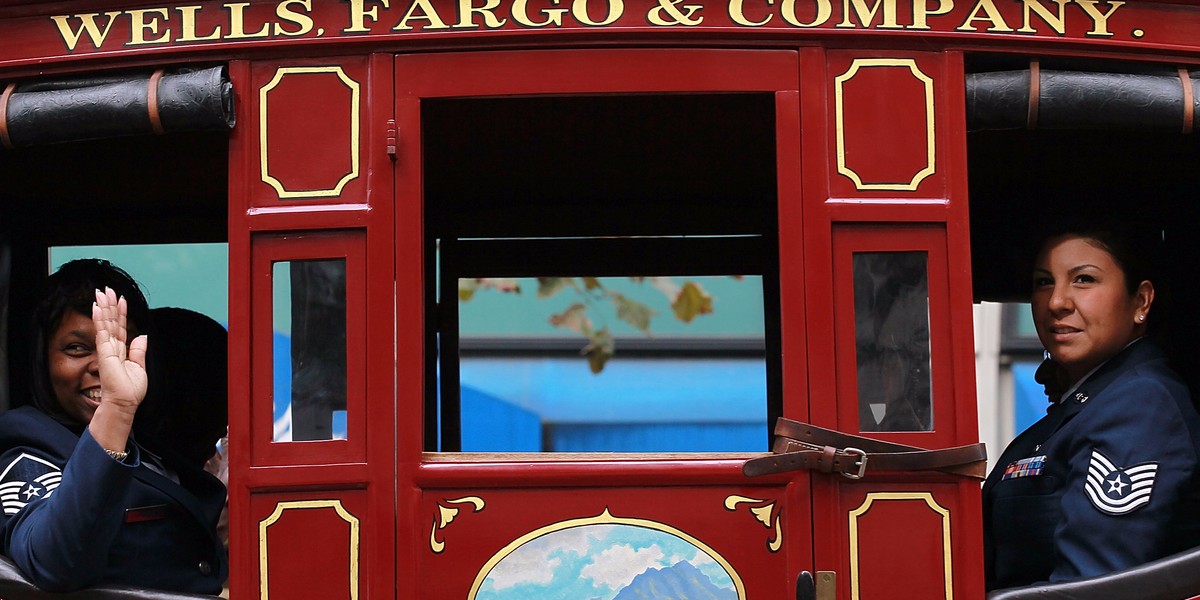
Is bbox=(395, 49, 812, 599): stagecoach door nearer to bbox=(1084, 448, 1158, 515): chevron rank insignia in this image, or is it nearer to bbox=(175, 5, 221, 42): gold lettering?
bbox=(175, 5, 221, 42): gold lettering

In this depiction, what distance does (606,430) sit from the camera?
336 inches

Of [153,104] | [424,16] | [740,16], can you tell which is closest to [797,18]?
[740,16]

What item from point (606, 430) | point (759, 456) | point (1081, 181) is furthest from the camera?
point (606, 430)

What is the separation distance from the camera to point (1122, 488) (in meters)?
2.95

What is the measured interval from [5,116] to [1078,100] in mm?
2312

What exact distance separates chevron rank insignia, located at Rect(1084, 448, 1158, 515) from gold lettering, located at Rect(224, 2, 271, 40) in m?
2.01

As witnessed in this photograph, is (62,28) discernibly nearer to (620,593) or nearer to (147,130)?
(147,130)

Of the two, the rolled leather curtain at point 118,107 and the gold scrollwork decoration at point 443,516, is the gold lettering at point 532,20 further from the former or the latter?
the gold scrollwork decoration at point 443,516

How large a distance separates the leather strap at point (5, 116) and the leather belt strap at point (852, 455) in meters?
1.75

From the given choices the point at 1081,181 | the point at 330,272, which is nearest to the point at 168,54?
the point at 330,272

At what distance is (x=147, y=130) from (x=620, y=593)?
141 centimetres

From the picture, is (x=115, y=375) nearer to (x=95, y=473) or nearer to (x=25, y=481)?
(x=95, y=473)

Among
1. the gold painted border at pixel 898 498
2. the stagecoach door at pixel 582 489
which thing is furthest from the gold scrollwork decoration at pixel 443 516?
the gold painted border at pixel 898 498

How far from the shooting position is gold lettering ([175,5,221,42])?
3.04m
